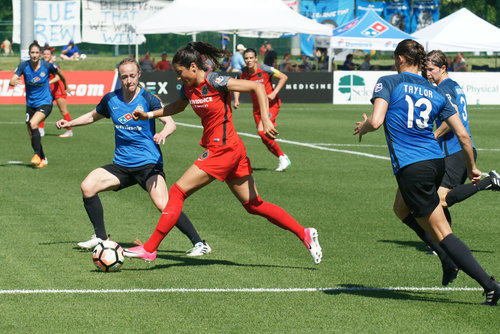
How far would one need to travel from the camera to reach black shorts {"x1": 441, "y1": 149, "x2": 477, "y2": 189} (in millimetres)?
9250

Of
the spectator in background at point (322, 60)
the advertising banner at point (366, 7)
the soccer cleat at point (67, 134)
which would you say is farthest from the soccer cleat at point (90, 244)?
the advertising banner at point (366, 7)

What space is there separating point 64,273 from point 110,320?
1.69m

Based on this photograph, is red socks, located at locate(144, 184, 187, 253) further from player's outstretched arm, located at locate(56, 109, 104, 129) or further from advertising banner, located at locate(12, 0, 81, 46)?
advertising banner, located at locate(12, 0, 81, 46)

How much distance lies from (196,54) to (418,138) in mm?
2230

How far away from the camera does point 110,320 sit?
634 cm

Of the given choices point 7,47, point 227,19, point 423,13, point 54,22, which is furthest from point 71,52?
point 423,13

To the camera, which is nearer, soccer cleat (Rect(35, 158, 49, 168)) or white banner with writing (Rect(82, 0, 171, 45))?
soccer cleat (Rect(35, 158, 49, 168))

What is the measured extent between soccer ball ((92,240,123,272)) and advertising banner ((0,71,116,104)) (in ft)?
85.6

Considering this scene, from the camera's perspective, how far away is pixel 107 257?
785 cm

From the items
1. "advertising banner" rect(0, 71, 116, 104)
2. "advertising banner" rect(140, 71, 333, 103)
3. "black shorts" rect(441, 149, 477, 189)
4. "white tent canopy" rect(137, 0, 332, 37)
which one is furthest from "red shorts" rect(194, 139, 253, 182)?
"white tent canopy" rect(137, 0, 332, 37)

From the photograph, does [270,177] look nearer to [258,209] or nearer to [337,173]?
[337,173]

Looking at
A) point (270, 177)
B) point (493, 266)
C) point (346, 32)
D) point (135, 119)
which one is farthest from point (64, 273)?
point (346, 32)

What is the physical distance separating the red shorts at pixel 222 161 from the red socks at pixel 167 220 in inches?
12.9

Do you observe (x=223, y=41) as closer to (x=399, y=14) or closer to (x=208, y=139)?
(x=399, y=14)
